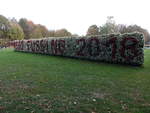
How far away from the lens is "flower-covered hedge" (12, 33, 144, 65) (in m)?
8.43

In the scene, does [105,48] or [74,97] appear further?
[105,48]

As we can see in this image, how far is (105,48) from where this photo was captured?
9.84m

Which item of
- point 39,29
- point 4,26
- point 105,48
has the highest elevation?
point 39,29

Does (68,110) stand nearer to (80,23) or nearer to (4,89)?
(4,89)

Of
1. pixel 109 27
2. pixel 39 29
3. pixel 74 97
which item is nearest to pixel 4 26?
pixel 39 29

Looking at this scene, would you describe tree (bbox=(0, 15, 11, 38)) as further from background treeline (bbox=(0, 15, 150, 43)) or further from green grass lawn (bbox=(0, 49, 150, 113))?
green grass lawn (bbox=(0, 49, 150, 113))

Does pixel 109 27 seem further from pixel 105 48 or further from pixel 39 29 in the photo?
pixel 105 48

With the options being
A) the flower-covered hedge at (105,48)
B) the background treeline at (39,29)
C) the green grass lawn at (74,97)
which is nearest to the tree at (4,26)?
the background treeline at (39,29)

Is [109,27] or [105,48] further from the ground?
[109,27]

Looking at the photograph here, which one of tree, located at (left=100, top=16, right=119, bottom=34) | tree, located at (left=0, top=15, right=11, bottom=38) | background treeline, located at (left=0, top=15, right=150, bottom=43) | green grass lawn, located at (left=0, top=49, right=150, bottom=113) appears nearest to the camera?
green grass lawn, located at (left=0, top=49, right=150, bottom=113)

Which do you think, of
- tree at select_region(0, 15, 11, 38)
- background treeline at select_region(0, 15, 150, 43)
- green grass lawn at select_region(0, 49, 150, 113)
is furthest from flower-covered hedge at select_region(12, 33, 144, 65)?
tree at select_region(0, 15, 11, 38)

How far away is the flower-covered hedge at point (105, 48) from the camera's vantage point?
27.7 feet

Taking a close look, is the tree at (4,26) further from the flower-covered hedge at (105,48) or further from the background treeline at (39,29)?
the flower-covered hedge at (105,48)

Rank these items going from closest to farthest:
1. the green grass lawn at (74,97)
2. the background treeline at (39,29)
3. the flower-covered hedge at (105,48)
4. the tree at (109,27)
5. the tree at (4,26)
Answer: the green grass lawn at (74,97)
the flower-covered hedge at (105,48)
the tree at (109,27)
the background treeline at (39,29)
the tree at (4,26)
